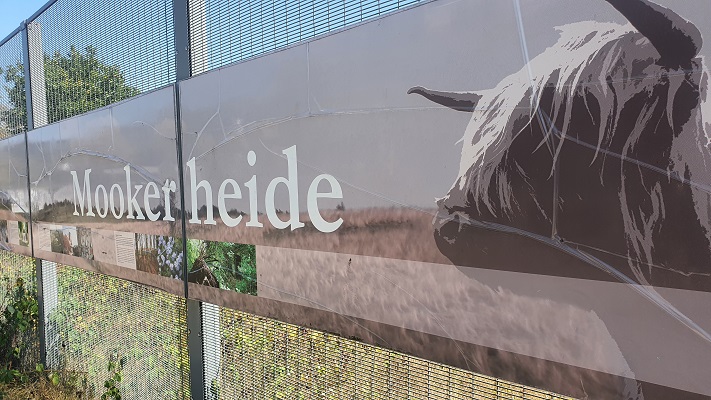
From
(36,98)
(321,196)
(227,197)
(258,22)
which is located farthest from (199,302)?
(36,98)

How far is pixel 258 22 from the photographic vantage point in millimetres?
2297

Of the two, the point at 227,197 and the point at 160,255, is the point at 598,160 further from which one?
the point at 160,255

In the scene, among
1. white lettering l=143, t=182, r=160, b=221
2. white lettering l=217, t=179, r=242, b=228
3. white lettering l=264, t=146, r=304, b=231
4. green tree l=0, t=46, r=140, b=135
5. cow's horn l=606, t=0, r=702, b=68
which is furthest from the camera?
green tree l=0, t=46, r=140, b=135

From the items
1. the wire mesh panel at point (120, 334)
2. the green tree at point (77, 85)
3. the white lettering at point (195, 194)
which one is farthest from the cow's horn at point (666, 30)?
the green tree at point (77, 85)

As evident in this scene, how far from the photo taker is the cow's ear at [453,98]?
1445 mm

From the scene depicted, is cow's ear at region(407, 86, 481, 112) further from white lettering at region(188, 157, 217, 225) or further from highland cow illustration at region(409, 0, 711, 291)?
white lettering at region(188, 157, 217, 225)

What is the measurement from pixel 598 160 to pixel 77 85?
3648 millimetres

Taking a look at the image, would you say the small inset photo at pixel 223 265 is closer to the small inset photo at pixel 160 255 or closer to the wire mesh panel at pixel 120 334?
the small inset photo at pixel 160 255

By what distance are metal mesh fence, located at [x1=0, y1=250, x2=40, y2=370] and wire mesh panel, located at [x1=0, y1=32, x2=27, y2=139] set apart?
3.97 ft

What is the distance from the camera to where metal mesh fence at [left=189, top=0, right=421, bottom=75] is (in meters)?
1.90

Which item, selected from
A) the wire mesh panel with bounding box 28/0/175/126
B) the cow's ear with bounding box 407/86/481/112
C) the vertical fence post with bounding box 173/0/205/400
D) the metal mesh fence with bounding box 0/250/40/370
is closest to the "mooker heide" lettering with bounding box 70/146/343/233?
the vertical fence post with bounding box 173/0/205/400

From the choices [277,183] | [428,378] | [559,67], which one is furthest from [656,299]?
[277,183]

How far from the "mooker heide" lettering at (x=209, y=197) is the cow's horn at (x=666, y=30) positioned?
100 cm

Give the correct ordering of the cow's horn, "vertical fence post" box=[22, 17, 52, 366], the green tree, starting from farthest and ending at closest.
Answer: "vertical fence post" box=[22, 17, 52, 366], the green tree, the cow's horn
